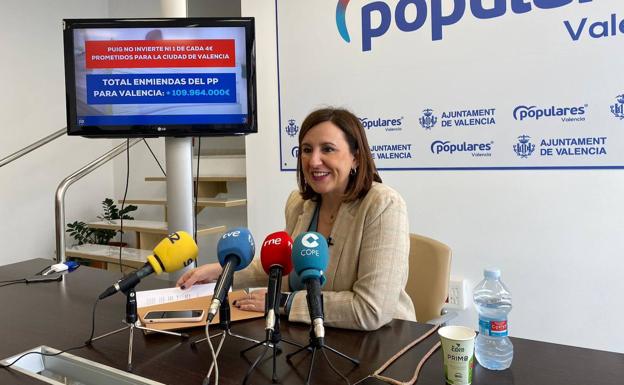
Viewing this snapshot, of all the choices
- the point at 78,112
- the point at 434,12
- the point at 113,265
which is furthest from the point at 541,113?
the point at 113,265

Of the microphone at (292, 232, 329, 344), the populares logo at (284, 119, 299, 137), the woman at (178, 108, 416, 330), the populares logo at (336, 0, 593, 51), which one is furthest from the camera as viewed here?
the populares logo at (284, 119, 299, 137)

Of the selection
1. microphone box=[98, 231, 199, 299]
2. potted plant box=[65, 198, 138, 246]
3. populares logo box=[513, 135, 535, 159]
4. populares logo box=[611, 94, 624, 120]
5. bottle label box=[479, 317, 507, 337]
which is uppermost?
populares logo box=[611, 94, 624, 120]

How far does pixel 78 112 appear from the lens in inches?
66.5

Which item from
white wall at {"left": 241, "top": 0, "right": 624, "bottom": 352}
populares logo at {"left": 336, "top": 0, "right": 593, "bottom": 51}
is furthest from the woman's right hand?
populares logo at {"left": 336, "top": 0, "right": 593, "bottom": 51}

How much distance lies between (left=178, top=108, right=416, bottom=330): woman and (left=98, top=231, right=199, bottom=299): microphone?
32 cm

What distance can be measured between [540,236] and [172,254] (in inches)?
73.9

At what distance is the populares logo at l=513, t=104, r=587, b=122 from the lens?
219cm

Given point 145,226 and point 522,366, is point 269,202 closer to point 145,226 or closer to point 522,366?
point 145,226

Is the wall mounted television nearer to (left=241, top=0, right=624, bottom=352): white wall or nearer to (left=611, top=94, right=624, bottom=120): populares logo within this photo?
(left=241, top=0, right=624, bottom=352): white wall

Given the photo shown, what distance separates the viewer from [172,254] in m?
1.03

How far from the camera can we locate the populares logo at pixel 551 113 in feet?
7.17

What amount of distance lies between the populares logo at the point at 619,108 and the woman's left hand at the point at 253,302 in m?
1.72

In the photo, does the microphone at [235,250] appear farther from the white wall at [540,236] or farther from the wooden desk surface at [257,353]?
the white wall at [540,236]

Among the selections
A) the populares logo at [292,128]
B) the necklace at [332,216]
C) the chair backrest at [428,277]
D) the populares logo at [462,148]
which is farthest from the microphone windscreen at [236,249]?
the populares logo at [292,128]
